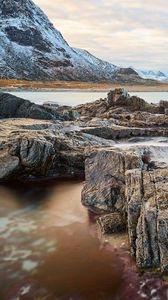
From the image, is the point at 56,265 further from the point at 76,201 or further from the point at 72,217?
the point at 76,201

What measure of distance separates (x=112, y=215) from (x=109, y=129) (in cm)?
2134

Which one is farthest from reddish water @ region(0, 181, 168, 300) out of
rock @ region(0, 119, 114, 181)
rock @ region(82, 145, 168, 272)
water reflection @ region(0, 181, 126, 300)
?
rock @ region(0, 119, 114, 181)

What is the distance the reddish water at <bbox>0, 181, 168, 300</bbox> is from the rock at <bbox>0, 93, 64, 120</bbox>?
2420 centimetres

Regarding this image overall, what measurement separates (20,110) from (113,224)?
1209 inches

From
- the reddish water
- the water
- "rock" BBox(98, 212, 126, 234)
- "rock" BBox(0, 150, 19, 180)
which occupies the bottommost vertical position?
the reddish water

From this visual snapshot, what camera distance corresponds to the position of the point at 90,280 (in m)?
15.6

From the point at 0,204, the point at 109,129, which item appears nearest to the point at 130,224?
the point at 0,204

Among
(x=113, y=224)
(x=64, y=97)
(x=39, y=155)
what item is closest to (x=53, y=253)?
(x=113, y=224)

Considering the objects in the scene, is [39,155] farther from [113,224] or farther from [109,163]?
[113,224]

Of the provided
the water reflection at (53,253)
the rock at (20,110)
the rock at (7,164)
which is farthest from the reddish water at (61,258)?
the rock at (20,110)

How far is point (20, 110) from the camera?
157 feet

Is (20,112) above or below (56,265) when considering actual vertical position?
above

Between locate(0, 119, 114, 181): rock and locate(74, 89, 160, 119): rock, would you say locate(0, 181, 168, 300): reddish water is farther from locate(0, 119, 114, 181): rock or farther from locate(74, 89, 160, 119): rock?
locate(74, 89, 160, 119): rock

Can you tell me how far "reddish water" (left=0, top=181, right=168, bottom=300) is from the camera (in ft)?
48.5
